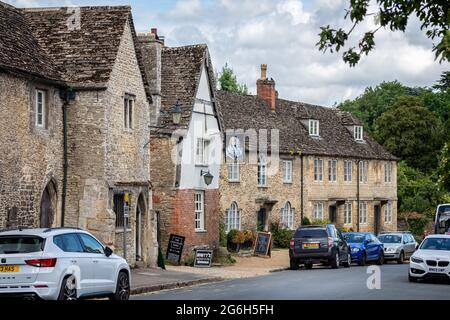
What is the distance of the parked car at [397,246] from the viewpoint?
45.0 metres

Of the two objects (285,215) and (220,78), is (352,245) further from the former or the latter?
(220,78)

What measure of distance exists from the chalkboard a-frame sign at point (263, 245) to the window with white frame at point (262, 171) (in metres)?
7.30

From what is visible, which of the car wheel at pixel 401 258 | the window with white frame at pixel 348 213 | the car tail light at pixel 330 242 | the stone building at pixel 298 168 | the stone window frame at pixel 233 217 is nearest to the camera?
the car tail light at pixel 330 242

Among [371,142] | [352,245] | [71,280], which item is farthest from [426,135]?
[71,280]

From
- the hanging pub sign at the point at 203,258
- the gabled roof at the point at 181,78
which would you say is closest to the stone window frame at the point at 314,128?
the gabled roof at the point at 181,78

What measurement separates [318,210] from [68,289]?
41.1m

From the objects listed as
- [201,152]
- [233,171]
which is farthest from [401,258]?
[201,152]

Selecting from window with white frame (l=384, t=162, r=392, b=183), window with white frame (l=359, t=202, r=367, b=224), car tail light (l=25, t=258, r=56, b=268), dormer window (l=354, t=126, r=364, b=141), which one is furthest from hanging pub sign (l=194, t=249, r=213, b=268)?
window with white frame (l=384, t=162, r=392, b=183)

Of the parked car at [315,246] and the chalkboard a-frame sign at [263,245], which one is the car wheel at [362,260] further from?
the chalkboard a-frame sign at [263,245]

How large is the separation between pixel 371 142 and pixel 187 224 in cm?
3102

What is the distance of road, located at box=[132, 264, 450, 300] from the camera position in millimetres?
23734

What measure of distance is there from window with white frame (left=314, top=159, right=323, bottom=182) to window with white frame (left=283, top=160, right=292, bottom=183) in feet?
10.3

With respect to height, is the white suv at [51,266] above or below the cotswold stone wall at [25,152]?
below

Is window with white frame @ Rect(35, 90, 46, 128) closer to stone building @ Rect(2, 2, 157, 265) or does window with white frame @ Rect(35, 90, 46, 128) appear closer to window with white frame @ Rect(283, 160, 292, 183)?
stone building @ Rect(2, 2, 157, 265)
